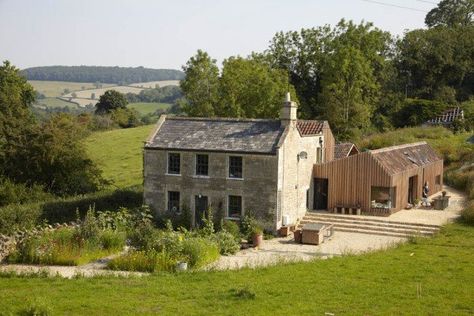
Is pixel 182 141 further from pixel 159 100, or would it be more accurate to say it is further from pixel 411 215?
pixel 159 100

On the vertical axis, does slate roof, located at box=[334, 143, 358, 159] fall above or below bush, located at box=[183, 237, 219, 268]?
above

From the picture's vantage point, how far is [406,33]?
275 feet

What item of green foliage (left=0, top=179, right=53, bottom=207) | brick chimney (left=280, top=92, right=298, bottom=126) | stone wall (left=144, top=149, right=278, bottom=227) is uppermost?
brick chimney (left=280, top=92, right=298, bottom=126)

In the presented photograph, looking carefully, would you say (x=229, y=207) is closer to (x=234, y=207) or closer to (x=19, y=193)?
(x=234, y=207)

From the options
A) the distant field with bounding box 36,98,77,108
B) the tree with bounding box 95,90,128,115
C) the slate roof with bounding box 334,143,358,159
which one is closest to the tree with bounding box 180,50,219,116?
Answer: the slate roof with bounding box 334,143,358,159

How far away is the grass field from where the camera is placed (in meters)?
49.9

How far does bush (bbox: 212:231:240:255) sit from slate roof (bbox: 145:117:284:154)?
568 cm

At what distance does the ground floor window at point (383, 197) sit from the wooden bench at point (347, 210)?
96cm

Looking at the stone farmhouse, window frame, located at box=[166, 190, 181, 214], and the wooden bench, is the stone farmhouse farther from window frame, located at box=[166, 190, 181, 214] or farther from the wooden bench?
the wooden bench

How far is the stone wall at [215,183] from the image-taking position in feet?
102

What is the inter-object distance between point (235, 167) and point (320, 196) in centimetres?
718

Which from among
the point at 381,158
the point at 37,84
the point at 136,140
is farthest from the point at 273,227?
the point at 37,84

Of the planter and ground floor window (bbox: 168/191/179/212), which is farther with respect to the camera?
ground floor window (bbox: 168/191/179/212)

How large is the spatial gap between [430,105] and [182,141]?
4807 centimetres
